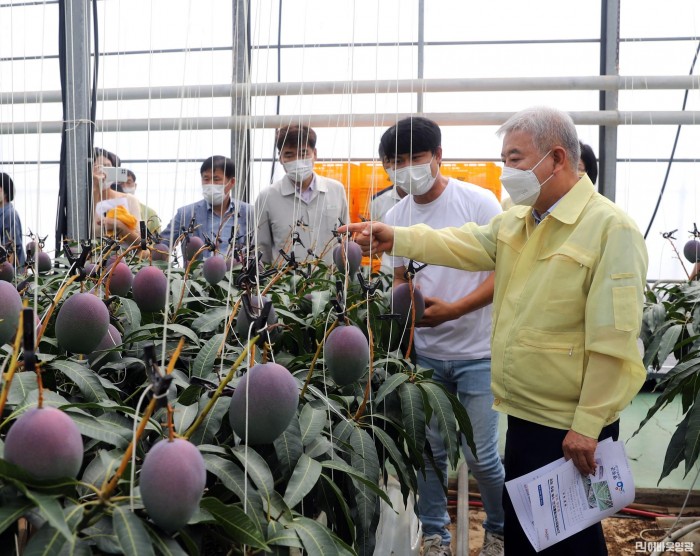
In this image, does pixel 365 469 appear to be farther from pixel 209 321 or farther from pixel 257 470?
pixel 209 321

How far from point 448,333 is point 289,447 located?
1.06m

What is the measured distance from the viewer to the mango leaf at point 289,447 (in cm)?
79

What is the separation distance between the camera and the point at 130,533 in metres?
0.53

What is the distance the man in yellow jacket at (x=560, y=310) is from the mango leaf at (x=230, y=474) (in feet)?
1.90

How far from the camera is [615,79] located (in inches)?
134

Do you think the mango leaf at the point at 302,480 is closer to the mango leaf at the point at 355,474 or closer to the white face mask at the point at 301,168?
the mango leaf at the point at 355,474

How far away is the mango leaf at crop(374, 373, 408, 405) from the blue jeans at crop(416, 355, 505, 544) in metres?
0.67

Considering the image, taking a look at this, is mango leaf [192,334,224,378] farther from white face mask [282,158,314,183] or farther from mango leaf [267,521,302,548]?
white face mask [282,158,314,183]

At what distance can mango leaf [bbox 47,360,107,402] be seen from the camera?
834mm

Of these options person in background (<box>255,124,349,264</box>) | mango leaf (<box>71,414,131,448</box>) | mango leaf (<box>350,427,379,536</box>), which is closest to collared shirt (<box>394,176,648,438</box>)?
mango leaf (<box>350,427,379,536</box>)

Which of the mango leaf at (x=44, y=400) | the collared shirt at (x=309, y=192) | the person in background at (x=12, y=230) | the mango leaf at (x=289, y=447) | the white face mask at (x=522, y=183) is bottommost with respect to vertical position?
the mango leaf at (x=289, y=447)

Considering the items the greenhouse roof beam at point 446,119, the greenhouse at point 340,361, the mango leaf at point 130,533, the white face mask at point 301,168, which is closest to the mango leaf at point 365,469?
the greenhouse at point 340,361

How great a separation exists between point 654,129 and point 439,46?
54.1 inches

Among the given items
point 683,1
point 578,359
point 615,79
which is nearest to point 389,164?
point 578,359
